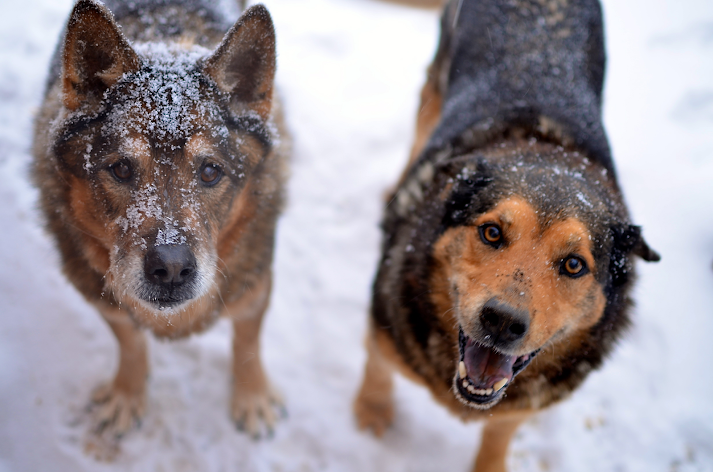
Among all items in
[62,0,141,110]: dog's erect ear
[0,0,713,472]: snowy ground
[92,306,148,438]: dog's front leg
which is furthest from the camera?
[0,0,713,472]: snowy ground

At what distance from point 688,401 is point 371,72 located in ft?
13.4

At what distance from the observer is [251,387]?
11.2ft

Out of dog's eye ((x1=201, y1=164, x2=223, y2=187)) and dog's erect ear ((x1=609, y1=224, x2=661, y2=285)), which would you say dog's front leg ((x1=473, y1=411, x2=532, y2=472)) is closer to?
dog's erect ear ((x1=609, y1=224, x2=661, y2=285))

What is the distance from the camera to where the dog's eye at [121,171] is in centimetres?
212

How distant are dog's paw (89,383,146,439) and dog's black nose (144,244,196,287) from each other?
1567 mm

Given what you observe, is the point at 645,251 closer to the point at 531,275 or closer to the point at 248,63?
the point at 531,275

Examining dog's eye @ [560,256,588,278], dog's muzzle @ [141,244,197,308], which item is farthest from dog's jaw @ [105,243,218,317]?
dog's eye @ [560,256,588,278]

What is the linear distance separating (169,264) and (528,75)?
2653 millimetres

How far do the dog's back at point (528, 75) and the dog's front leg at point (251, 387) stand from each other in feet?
5.77

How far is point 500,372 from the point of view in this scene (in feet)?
7.73

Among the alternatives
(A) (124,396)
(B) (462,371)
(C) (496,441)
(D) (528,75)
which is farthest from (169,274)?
(D) (528,75)

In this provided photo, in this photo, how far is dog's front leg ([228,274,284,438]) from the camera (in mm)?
3150

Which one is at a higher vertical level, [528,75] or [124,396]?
[528,75]

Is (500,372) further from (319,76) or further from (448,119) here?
(319,76)
